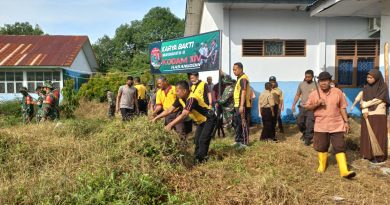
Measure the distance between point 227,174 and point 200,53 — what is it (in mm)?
4925

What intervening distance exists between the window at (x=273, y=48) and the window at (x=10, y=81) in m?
15.6

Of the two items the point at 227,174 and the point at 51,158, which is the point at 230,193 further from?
the point at 51,158

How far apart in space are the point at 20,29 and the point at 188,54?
39.5m

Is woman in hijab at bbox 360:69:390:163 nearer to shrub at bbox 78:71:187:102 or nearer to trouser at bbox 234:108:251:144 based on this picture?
trouser at bbox 234:108:251:144

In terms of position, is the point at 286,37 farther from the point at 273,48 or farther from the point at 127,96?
the point at 127,96

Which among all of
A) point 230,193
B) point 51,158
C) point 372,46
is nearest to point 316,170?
point 230,193

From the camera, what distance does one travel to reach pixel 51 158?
4.77 m

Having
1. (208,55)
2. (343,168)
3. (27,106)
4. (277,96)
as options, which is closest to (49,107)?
(27,106)

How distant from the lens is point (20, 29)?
42656 millimetres

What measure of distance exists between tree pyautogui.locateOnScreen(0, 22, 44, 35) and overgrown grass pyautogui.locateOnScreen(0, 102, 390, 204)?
4036 centimetres

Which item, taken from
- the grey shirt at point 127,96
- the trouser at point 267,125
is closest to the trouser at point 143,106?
the grey shirt at point 127,96

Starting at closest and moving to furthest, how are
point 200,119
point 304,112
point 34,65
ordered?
point 200,119, point 304,112, point 34,65

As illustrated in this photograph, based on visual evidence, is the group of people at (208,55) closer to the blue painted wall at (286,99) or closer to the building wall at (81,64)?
the blue painted wall at (286,99)

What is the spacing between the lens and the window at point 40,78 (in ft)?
69.3
